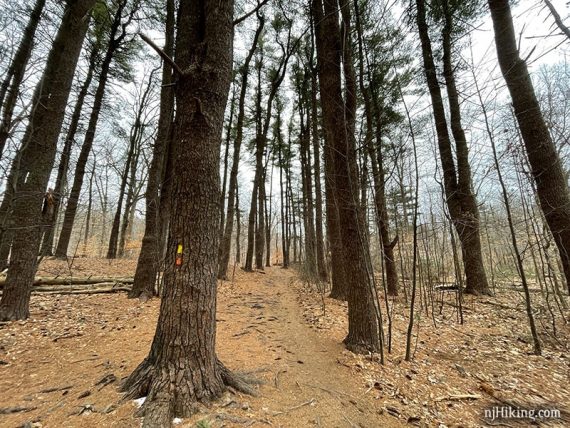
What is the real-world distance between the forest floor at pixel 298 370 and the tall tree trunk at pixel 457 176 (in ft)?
4.98

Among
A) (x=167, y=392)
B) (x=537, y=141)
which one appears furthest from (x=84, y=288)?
(x=537, y=141)

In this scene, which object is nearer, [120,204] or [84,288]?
[84,288]

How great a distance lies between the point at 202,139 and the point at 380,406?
2.92 metres

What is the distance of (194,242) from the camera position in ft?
6.76

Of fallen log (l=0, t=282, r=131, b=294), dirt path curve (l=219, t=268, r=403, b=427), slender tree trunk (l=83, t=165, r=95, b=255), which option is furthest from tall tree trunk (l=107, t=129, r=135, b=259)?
dirt path curve (l=219, t=268, r=403, b=427)

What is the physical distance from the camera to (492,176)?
4.13 meters

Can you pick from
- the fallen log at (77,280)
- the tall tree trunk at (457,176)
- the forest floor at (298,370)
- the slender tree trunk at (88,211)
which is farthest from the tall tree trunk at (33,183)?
the tall tree trunk at (457,176)

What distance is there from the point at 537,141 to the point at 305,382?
4.91 metres

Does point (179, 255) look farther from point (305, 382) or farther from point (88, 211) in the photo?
point (88, 211)

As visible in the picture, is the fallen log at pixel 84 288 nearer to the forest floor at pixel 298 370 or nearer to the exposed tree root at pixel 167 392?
the forest floor at pixel 298 370

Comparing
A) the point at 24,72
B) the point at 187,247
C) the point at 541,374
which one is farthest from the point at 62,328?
the point at 541,374

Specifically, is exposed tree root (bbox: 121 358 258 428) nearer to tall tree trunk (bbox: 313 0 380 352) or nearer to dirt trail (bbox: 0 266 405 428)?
dirt trail (bbox: 0 266 405 428)

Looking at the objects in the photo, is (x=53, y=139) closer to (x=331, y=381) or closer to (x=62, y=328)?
(x=62, y=328)

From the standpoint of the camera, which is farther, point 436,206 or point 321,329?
point 436,206
